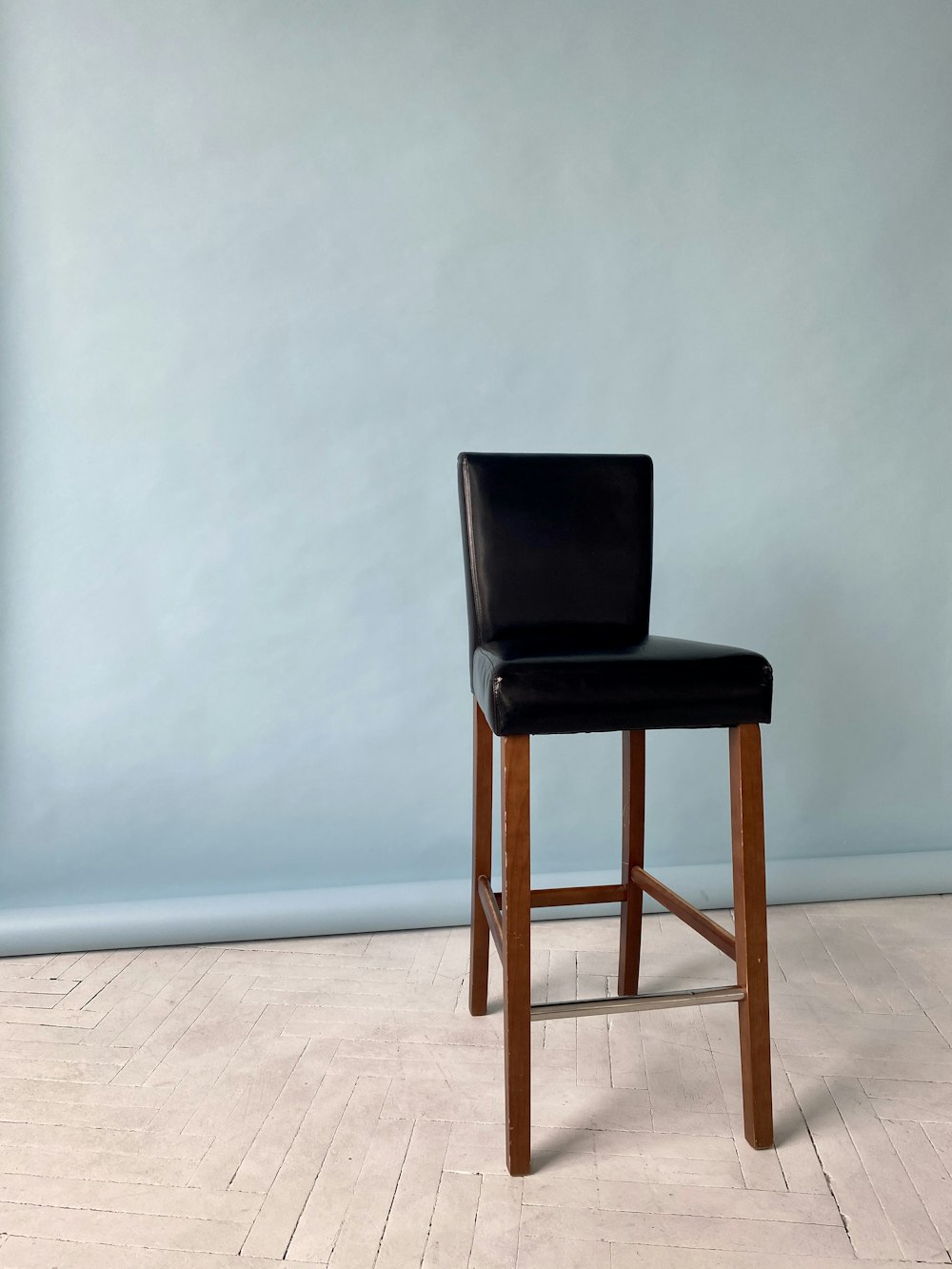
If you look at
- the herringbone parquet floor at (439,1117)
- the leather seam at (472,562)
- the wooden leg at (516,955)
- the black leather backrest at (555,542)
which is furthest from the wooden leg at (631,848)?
the wooden leg at (516,955)

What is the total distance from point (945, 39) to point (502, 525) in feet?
6.44

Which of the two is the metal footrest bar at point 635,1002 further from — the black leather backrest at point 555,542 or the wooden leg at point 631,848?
the black leather backrest at point 555,542

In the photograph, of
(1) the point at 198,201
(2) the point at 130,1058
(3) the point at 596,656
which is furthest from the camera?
(1) the point at 198,201

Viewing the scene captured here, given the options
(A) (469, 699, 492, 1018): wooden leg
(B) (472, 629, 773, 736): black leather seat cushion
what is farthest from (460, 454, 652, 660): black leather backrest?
(B) (472, 629, 773, 736): black leather seat cushion

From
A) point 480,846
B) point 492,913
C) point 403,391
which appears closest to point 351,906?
point 480,846

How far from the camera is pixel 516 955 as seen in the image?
56.7 inches

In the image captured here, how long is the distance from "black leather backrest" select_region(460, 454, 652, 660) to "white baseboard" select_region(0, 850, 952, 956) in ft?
2.83

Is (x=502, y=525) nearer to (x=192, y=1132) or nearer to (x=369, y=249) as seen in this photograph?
(x=369, y=249)

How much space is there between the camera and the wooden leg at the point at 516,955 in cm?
144

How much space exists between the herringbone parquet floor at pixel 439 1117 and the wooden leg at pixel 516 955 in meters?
0.07

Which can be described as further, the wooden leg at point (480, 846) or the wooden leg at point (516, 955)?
the wooden leg at point (480, 846)

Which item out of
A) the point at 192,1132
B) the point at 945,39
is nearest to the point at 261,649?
the point at 192,1132

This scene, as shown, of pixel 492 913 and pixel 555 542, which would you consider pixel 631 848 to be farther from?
pixel 555 542

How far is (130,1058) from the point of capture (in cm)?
178
